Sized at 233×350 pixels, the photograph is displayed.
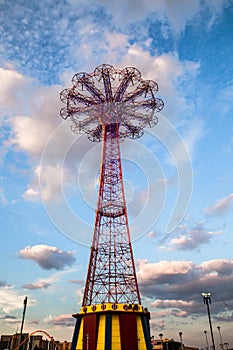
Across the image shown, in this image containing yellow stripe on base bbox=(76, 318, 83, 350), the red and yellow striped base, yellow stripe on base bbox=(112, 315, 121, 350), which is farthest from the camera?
yellow stripe on base bbox=(76, 318, 83, 350)

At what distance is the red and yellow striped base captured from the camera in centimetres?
4291

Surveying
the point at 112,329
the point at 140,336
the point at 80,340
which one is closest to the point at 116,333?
the point at 112,329

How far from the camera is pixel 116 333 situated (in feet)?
143

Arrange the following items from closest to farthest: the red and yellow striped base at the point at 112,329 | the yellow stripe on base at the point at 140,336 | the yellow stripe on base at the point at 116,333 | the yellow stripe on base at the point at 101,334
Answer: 1. the yellow stripe on base at the point at 116,333
2. the yellow stripe on base at the point at 101,334
3. the red and yellow striped base at the point at 112,329
4. the yellow stripe on base at the point at 140,336

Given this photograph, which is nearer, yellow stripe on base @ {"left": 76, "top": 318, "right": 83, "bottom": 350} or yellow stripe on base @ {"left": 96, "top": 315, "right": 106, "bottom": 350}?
yellow stripe on base @ {"left": 96, "top": 315, "right": 106, "bottom": 350}

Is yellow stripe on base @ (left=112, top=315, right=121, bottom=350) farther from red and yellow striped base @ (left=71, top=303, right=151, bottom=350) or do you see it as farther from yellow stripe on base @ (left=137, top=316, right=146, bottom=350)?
yellow stripe on base @ (left=137, top=316, right=146, bottom=350)

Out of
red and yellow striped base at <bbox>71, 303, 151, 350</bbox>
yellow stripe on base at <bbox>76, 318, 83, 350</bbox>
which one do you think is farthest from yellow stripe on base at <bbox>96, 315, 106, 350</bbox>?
yellow stripe on base at <bbox>76, 318, 83, 350</bbox>

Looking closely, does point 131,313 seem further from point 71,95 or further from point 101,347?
point 71,95

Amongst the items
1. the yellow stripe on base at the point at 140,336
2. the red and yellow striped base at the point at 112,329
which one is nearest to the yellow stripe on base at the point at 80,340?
the red and yellow striped base at the point at 112,329

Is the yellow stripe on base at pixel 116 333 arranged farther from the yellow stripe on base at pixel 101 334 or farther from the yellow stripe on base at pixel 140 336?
the yellow stripe on base at pixel 140 336

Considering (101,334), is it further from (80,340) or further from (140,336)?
A: (140,336)

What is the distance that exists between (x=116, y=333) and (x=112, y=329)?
0.78 m

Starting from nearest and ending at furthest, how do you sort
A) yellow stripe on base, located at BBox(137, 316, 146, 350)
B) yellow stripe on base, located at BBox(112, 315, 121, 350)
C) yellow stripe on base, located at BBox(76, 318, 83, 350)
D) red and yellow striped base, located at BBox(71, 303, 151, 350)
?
yellow stripe on base, located at BBox(112, 315, 121, 350)
red and yellow striped base, located at BBox(71, 303, 151, 350)
yellow stripe on base, located at BBox(137, 316, 146, 350)
yellow stripe on base, located at BBox(76, 318, 83, 350)

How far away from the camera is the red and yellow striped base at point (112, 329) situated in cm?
4291
